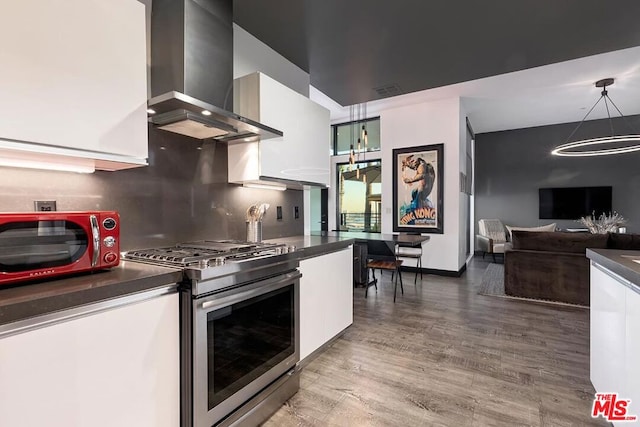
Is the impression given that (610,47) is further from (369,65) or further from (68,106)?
(68,106)

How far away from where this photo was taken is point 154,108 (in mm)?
1641

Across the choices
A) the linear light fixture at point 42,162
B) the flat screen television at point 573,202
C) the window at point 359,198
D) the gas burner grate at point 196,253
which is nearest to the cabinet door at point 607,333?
the gas burner grate at point 196,253

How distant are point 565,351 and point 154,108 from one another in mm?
3580

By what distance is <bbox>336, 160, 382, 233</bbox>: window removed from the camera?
6.95 metres

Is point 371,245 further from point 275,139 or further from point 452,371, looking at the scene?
point 275,139

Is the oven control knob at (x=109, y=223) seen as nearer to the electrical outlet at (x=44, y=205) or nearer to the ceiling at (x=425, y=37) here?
the electrical outlet at (x=44, y=205)

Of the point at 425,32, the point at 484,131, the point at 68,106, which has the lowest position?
the point at 68,106

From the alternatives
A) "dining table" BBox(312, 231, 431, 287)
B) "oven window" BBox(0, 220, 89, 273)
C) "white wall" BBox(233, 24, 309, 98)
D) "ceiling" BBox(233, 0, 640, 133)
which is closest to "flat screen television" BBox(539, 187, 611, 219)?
"ceiling" BBox(233, 0, 640, 133)

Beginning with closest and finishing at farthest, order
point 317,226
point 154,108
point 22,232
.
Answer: point 22,232 < point 154,108 < point 317,226

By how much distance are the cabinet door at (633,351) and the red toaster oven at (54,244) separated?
2.20 metres

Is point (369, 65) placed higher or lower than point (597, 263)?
higher

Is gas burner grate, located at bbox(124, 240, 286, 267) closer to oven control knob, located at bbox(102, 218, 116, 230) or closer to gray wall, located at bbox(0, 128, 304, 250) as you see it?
gray wall, located at bbox(0, 128, 304, 250)

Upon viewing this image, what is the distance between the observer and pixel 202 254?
163cm

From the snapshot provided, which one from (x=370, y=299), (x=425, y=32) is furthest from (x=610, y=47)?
(x=370, y=299)
